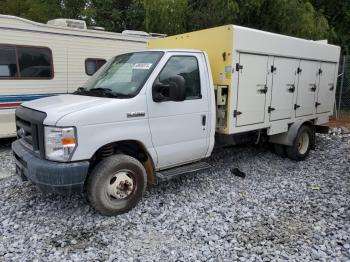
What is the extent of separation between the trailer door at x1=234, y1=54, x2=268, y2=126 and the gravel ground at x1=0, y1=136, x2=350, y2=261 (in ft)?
3.82

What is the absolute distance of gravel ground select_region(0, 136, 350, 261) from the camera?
373 cm

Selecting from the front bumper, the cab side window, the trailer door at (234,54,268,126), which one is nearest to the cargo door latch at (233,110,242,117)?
the trailer door at (234,54,268,126)

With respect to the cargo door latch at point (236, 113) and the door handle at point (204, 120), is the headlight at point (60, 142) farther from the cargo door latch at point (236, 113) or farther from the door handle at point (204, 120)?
the cargo door latch at point (236, 113)

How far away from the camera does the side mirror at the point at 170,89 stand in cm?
447

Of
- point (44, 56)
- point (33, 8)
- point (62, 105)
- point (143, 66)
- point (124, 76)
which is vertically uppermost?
point (33, 8)

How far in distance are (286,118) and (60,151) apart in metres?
4.74

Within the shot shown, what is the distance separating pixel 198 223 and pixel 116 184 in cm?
123

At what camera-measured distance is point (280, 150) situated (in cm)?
736

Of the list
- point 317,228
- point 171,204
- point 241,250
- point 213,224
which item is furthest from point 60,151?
point 317,228

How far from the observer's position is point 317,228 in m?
4.23

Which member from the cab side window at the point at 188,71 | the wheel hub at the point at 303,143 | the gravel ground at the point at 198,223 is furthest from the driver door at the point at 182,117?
the wheel hub at the point at 303,143

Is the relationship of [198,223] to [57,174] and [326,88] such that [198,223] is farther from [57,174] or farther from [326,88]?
[326,88]

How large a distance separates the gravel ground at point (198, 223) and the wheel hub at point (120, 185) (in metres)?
0.31

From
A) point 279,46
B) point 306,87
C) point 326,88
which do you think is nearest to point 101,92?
point 279,46
